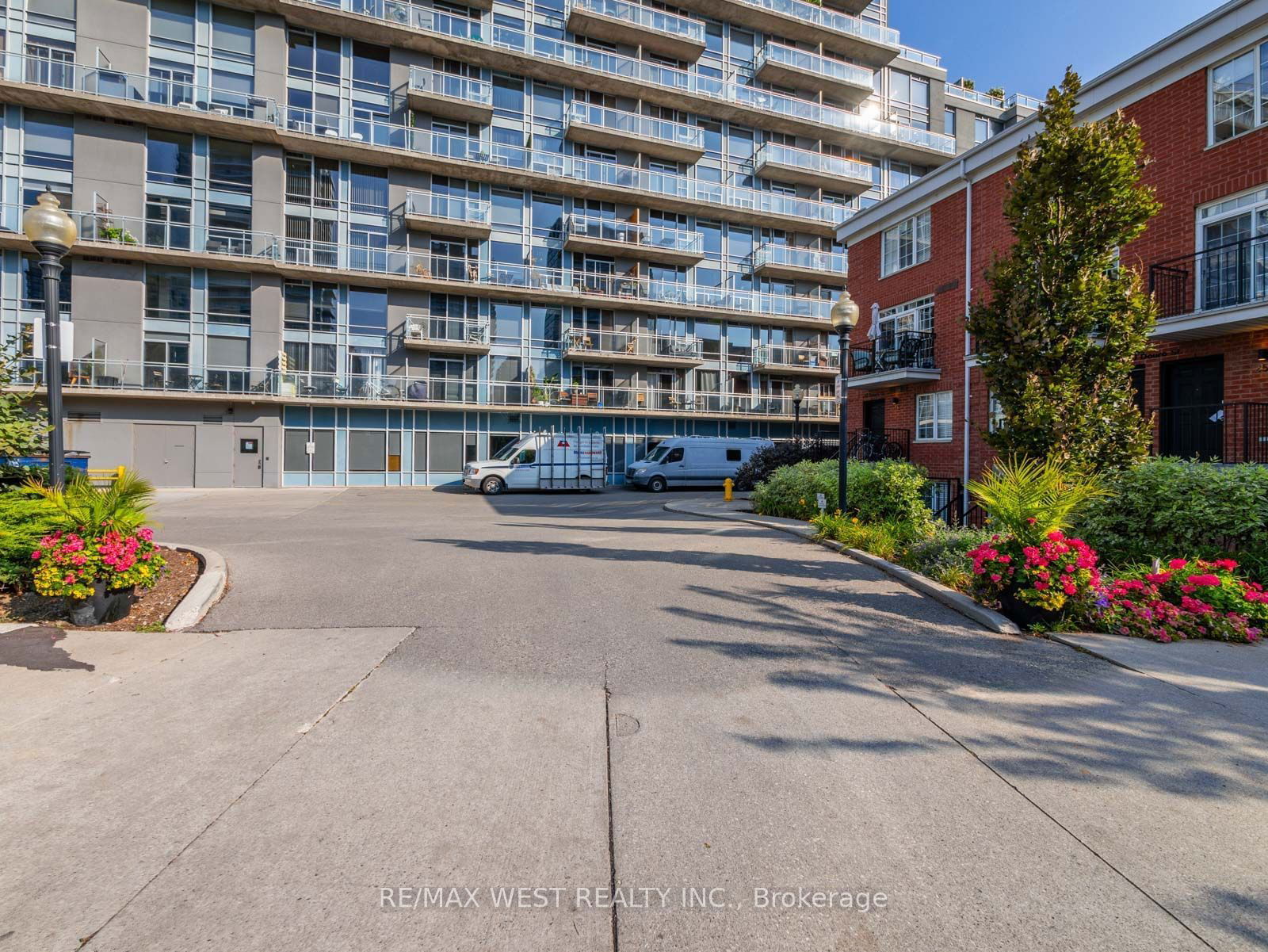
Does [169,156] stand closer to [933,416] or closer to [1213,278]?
[933,416]

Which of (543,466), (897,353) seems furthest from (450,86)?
(897,353)

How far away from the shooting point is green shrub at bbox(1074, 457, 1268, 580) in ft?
22.9

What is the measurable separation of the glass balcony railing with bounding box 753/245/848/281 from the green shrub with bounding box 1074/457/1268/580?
93.1ft

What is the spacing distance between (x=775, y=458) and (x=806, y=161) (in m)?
20.3

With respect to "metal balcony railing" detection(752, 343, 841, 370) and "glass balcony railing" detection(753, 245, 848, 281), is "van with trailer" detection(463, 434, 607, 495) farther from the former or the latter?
"glass balcony railing" detection(753, 245, 848, 281)

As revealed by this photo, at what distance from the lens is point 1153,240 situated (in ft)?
44.2

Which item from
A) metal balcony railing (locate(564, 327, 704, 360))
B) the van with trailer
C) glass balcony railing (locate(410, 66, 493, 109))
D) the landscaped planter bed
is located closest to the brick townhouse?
the landscaped planter bed

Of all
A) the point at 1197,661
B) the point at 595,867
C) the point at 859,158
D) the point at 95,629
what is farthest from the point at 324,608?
the point at 859,158

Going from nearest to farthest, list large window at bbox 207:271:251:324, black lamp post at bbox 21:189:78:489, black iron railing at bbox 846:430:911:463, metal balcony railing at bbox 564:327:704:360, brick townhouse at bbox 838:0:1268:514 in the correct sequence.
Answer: black lamp post at bbox 21:189:78:489
brick townhouse at bbox 838:0:1268:514
black iron railing at bbox 846:430:911:463
large window at bbox 207:271:251:324
metal balcony railing at bbox 564:327:704:360

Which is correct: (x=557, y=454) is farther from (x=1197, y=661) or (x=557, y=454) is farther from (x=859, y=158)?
(x=859, y=158)

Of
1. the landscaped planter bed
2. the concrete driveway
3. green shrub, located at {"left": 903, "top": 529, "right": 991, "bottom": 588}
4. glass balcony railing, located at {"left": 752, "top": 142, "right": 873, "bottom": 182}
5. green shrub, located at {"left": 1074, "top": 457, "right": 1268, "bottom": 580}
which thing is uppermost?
glass balcony railing, located at {"left": 752, "top": 142, "right": 873, "bottom": 182}

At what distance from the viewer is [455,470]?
1166 inches

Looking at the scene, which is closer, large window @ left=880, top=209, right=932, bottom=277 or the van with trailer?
large window @ left=880, top=209, right=932, bottom=277

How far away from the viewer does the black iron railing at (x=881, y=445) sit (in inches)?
766
